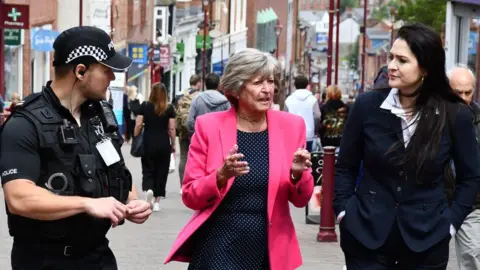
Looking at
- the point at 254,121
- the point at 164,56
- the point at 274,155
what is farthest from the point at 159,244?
the point at 164,56

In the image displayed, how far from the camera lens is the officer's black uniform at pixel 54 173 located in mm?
5172

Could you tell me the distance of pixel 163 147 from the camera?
1720cm

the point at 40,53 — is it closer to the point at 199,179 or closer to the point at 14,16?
the point at 14,16

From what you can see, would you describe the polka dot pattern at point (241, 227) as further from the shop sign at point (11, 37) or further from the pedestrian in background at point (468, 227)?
the shop sign at point (11, 37)

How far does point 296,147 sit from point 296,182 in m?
0.20

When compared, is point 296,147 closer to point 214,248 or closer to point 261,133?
point 261,133

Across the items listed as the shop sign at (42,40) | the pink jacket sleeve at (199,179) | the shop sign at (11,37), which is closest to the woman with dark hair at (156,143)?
the pink jacket sleeve at (199,179)

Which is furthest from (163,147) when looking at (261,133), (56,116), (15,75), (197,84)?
(15,75)

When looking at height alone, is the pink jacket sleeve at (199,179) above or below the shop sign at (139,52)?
above

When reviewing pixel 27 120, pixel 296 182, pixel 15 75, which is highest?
pixel 27 120

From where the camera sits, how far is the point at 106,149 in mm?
5371

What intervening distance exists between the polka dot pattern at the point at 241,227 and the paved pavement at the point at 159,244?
17.4ft

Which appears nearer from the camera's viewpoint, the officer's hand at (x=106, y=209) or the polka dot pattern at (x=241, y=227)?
the officer's hand at (x=106, y=209)

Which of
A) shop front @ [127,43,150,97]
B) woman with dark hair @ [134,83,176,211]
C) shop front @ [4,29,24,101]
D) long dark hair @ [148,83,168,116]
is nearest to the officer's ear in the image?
long dark hair @ [148,83,168,116]
